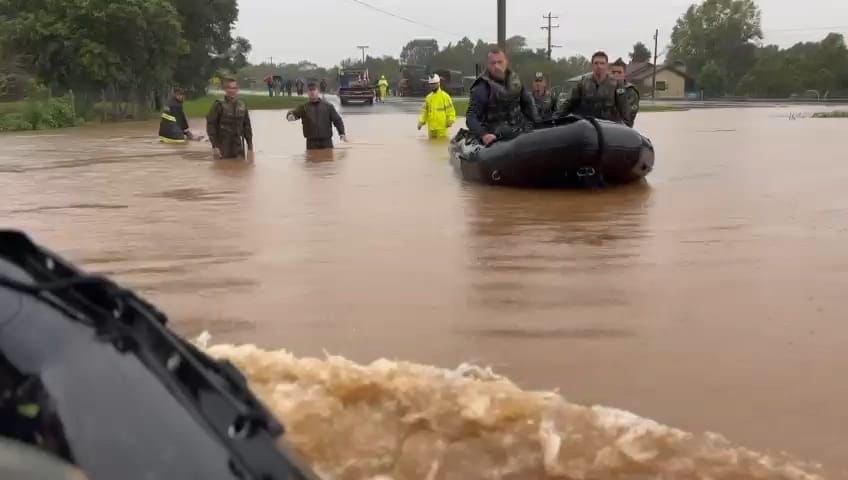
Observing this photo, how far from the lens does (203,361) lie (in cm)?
188

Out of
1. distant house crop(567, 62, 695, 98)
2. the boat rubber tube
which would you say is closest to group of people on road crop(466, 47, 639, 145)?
the boat rubber tube

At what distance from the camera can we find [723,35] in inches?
3656

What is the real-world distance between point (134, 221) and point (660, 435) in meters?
5.60

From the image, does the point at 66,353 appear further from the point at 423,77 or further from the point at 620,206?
the point at 423,77

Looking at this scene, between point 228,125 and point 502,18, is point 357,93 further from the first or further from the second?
point 228,125

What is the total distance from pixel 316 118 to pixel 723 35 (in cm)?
8610

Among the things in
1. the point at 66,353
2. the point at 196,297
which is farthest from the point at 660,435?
the point at 196,297

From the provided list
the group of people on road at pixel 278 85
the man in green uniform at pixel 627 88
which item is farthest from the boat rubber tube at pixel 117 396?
the group of people on road at pixel 278 85

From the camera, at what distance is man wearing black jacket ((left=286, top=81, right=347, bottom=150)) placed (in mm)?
13961

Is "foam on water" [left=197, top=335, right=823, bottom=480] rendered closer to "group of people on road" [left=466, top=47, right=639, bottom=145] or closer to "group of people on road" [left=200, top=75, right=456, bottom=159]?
"group of people on road" [left=466, top=47, right=639, bottom=145]

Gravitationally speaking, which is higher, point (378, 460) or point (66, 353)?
point (66, 353)

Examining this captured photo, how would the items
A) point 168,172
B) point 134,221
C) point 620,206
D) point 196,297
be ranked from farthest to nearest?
point 168,172
point 620,206
point 134,221
point 196,297

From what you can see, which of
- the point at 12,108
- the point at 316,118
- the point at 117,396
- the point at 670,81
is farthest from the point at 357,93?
the point at 670,81

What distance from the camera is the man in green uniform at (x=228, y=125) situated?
1336 centimetres
